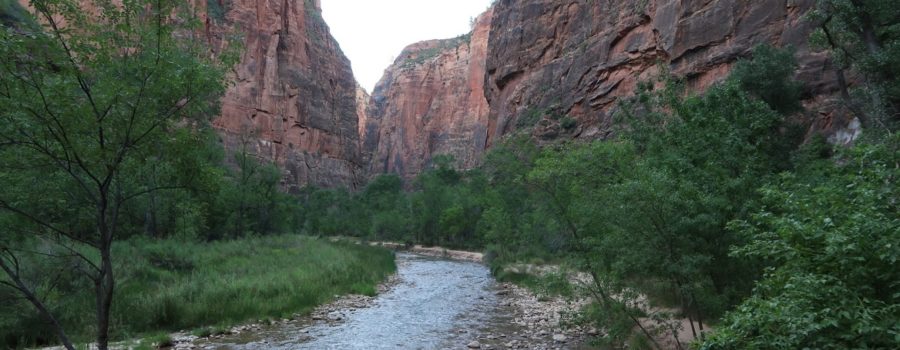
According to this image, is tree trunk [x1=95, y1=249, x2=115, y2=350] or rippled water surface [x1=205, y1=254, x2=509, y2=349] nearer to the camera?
tree trunk [x1=95, y1=249, x2=115, y2=350]

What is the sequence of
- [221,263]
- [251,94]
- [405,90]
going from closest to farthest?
[221,263] → [251,94] → [405,90]

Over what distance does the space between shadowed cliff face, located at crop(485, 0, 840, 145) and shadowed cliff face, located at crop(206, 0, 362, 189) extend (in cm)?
3208

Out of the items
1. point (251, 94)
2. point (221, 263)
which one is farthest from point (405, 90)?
point (221, 263)

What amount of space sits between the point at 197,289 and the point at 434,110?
102 metres

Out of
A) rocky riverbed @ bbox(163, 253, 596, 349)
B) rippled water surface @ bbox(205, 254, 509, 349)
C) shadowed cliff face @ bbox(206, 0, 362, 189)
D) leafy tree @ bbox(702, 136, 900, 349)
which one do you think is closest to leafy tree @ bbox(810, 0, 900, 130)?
rocky riverbed @ bbox(163, 253, 596, 349)

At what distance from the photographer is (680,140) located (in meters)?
12.7

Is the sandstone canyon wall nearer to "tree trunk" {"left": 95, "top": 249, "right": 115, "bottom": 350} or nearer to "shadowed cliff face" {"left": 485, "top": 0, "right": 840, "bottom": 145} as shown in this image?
"shadowed cliff face" {"left": 485, "top": 0, "right": 840, "bottom": 145}

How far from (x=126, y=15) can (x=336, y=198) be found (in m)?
66.5

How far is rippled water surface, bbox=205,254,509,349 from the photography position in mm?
10969

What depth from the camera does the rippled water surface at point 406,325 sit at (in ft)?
36.0

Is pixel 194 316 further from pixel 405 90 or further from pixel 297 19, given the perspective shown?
pixel 405 90

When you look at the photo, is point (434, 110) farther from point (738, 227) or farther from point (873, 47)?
point (738, 227)

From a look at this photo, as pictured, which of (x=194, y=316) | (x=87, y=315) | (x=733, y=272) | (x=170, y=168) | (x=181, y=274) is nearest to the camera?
(x=170, y=168)

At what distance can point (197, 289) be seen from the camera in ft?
42.9
